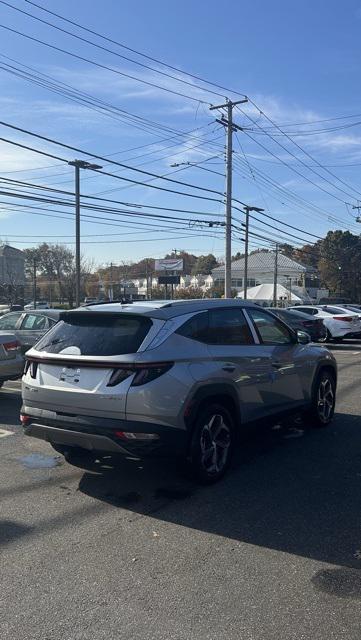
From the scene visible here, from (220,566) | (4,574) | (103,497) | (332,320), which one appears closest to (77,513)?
(103,497)

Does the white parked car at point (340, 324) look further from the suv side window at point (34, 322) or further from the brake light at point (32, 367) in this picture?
the brake light at point (32, 367)

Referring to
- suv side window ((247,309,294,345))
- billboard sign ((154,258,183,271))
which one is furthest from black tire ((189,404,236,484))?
billboard sign ((154,258,183,271))

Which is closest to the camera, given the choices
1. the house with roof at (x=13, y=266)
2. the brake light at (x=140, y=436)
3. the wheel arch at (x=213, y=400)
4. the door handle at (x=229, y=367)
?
the brake light at (x=140, y=436)

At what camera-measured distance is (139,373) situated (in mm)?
4621

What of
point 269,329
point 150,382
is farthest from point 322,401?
point 150,382

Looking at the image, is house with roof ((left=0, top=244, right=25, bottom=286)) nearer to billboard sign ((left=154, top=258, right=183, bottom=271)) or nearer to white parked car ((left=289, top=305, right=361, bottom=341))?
billboard sign ((left=154, top=258, right=183, bottom=271))

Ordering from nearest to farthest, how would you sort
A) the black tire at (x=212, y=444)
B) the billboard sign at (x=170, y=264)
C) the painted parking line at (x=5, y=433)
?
1. the black tire at (x=212, y=444)
2. the painted parking line at (x=5, y=433)
3. the billboard sign at (x=170, y=264)

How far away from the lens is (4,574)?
350 centimetres

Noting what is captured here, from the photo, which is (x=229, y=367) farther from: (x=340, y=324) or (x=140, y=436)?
(x=340, y=324)

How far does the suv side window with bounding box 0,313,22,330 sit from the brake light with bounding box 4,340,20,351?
10.6 ft

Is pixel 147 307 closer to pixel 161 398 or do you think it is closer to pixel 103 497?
pixel 161 398

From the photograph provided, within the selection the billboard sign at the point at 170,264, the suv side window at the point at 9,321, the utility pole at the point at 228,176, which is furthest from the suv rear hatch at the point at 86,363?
the billboard sign at the point at 170,264

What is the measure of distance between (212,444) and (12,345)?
215 inches

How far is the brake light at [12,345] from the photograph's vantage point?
947cm
